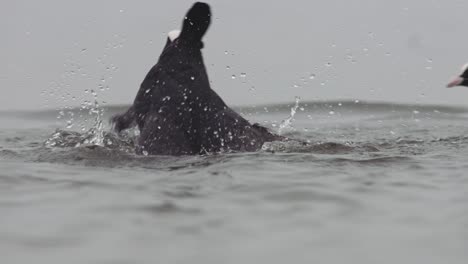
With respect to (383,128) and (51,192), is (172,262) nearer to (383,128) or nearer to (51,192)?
(51,192)

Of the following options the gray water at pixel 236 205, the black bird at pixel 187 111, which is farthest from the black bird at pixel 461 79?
the black bird at pixel 187 111

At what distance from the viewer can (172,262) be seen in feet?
12.8

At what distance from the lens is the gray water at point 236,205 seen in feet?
13.4

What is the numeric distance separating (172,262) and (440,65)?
956cm

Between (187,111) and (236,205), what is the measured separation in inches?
89.1

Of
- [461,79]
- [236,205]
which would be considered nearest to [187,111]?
[236,205]

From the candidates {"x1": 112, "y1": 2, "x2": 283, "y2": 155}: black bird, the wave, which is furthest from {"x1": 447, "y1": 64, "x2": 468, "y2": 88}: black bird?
{"x1": 112, "y1": 2, "x2": 283, "y2": 155}: black bird

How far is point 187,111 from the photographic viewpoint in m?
7.07

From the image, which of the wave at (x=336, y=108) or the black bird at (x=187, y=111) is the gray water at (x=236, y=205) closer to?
the black bird at (x=187, y=111)

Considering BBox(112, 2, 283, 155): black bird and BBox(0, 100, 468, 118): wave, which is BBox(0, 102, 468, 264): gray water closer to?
BBox(112, 2, 283, 155): black bird

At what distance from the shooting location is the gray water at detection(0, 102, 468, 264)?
4.08m

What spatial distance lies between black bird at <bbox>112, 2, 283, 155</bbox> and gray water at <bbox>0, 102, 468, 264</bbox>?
0.20 m

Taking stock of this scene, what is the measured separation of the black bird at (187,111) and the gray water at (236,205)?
0.20m

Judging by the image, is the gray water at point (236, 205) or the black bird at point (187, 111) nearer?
the gray water at point (236, 205)
